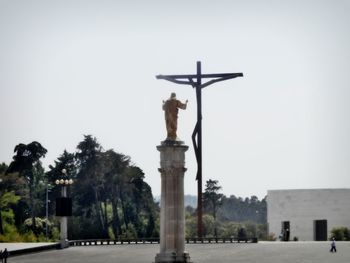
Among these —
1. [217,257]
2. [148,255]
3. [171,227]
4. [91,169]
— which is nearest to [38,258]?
[148,255]

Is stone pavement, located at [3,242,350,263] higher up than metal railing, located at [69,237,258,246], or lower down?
lower down

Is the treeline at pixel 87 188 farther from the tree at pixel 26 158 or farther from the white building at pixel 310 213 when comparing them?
the white building at pixel 310 213

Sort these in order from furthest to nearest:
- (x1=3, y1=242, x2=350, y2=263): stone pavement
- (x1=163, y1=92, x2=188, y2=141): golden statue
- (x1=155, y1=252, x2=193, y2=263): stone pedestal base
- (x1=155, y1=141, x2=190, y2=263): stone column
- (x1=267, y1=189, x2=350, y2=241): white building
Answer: (x1=267, y1=189, x2=350, y2=241): white building → (x1=3, y1=242, x2=350, y2=263): stone pavement → (x1=163, y1=92, x2=188, y2=141): golden statue → (x1=155, y1=141, x2=190, y2=263): stone column → (x1=155, y1=252, x2=193, y2=263): stone pedestal base

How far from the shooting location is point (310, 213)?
95875 mm

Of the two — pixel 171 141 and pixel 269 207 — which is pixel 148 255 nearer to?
pixel 171 141

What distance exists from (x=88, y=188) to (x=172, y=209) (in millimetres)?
91688

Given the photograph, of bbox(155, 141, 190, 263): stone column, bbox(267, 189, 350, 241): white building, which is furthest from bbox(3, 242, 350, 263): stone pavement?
bbox(267, 189, 350, 241): white building

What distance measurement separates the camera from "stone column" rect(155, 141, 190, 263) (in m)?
35.6

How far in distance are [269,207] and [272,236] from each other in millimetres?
6374

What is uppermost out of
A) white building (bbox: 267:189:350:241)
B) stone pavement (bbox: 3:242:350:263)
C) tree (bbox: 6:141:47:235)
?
tree (bbox: 6:141:47:235)

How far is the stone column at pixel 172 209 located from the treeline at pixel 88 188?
82.4 m

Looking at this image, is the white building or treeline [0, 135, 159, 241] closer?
the white building

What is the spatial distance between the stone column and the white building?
199ft

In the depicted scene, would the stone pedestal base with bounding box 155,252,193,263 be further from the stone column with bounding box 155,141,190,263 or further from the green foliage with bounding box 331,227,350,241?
the green foliage with bounding box 331,227,350,241
